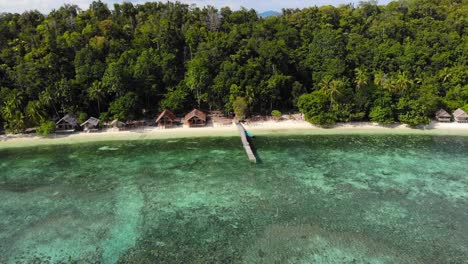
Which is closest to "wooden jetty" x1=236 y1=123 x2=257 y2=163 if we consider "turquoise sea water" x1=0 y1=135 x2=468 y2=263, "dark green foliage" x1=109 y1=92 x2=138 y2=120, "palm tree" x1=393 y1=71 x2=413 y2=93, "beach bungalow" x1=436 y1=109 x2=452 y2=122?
"turquoise sea water" x1=0 y1=135 x2=468 y2=263

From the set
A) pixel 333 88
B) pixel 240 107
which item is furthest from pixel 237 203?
pixel 333 88

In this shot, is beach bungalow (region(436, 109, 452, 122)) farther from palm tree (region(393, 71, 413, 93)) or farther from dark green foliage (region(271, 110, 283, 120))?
dark green foliage (region(271, 110, 283, 120))

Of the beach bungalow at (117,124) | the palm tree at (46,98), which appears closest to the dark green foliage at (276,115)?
the beach bungalow at (117,124)

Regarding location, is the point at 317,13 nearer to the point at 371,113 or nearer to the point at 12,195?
the point at 371,113

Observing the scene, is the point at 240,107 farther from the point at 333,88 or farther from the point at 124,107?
the point at 124,107

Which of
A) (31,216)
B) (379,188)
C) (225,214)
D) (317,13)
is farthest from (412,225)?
(317,13)

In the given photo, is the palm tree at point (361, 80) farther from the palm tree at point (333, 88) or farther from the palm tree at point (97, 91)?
the palm tree at point (97, 91)
